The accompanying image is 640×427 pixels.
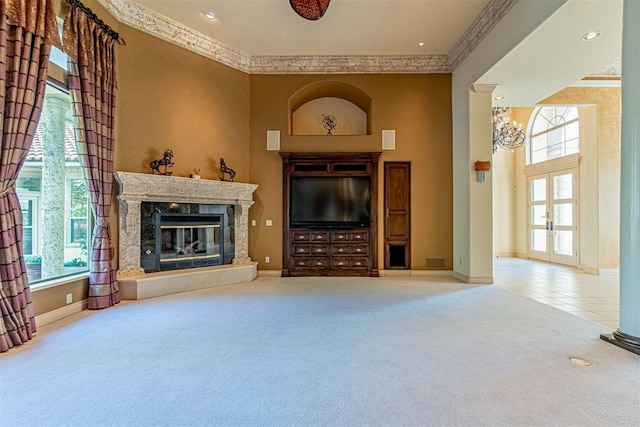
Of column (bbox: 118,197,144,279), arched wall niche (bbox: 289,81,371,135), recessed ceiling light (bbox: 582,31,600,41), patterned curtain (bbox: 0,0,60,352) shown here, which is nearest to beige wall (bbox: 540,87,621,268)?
recessed ceiling light (bbox: 582,31,600,41)

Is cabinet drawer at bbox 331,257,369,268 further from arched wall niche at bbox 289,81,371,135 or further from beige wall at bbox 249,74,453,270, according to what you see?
arched wall niche at bbox 289,81,371,135

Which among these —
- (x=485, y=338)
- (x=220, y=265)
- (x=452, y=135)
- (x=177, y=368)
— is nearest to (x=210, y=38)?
(x=220, y=265)

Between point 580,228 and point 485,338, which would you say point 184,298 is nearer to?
point 485,338

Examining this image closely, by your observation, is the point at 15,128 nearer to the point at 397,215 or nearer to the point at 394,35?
the point at 394,35

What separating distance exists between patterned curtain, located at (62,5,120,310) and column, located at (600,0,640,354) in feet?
18.8

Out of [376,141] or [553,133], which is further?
[553,133]

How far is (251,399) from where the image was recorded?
75.9 inches

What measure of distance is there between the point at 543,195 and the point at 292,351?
913 centimetres

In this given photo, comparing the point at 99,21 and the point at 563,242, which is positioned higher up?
the point at 99,21

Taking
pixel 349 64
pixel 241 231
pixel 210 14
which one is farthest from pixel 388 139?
pixel 210 14

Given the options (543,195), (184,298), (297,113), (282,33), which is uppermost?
(282,33)

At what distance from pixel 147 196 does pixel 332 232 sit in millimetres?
3348

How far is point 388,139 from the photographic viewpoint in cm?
625

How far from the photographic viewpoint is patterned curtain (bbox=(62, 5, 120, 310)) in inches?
148
